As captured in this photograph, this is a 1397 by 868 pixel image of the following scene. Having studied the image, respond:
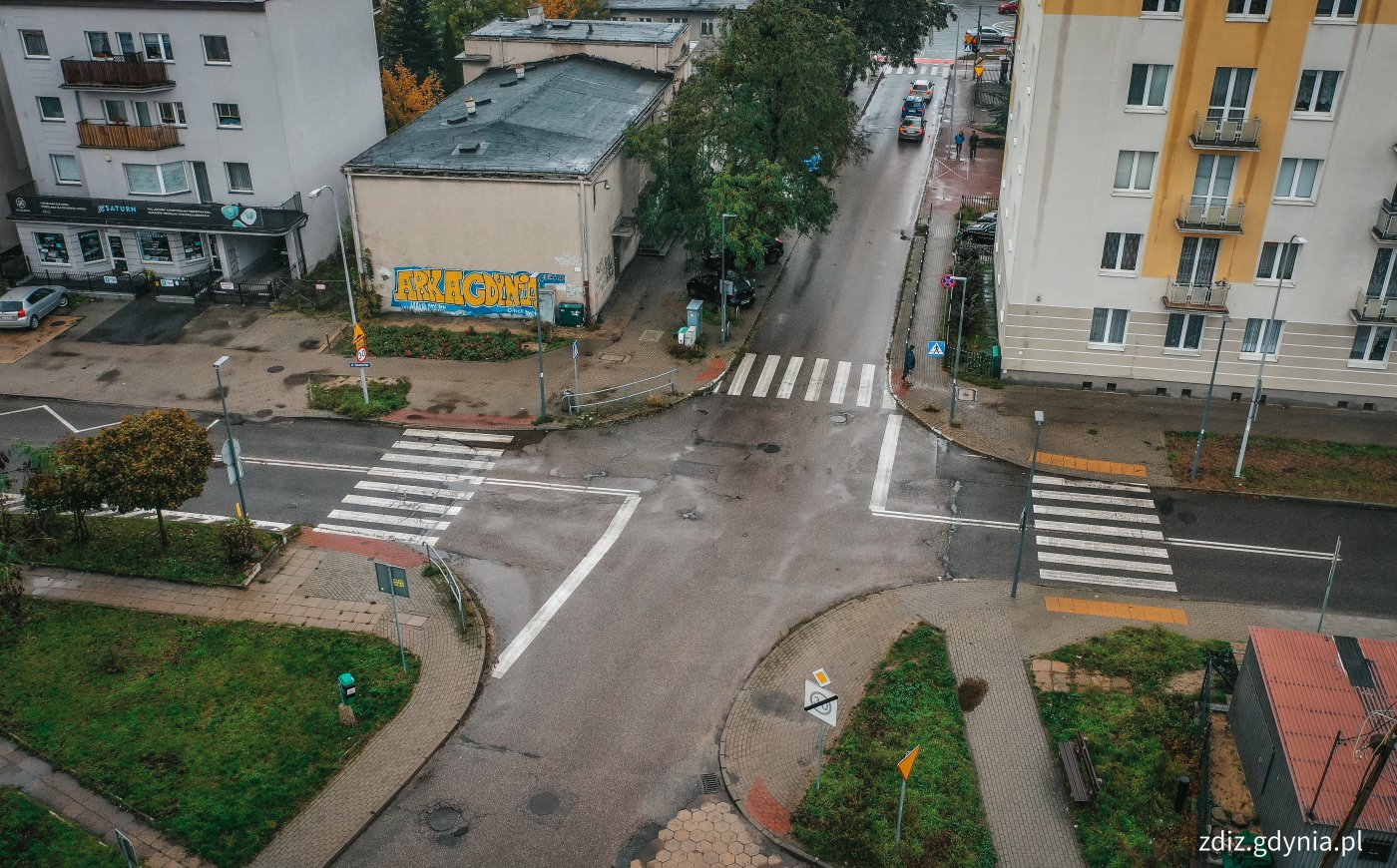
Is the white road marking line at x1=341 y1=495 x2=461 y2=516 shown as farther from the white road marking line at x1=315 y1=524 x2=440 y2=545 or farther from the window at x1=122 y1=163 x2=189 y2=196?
the window at x1=122 y1=163 x2=189 y2=196

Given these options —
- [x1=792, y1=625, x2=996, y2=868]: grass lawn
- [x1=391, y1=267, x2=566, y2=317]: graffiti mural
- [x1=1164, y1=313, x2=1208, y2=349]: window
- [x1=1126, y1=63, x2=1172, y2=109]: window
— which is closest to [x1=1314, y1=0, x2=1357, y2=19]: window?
[x1=1126, y1=63, x2=1172, y2=109]: window

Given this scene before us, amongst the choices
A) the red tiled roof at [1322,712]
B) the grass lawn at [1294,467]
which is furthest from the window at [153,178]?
the red tiled roof at [1322,712]

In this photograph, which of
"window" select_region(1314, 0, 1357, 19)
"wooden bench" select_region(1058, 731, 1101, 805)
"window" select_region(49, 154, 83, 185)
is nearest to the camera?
"wooden bench" select_region(1058, 731, 1101, 805)

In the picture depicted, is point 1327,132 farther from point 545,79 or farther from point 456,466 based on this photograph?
point 545,79

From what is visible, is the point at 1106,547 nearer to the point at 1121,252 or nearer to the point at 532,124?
the point at 1121,252

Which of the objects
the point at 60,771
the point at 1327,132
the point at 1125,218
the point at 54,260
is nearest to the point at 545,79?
the point at 54,260

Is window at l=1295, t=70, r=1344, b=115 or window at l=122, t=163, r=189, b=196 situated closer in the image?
window at l=1295, t=70, r=1344, b=115

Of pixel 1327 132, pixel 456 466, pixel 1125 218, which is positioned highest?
pixel 1327 132
